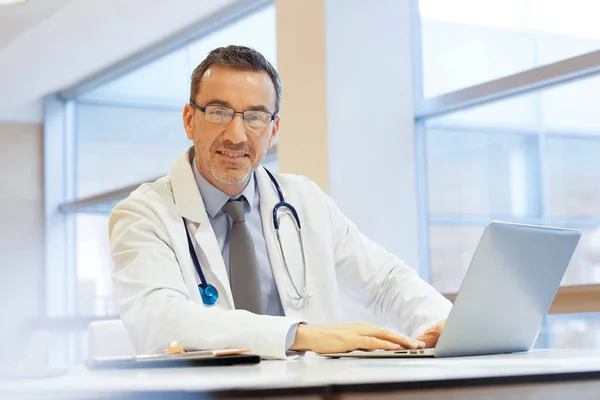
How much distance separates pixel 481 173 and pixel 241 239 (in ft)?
5.08

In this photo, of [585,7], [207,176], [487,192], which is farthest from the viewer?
[487,192]

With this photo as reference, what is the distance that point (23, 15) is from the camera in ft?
16.1

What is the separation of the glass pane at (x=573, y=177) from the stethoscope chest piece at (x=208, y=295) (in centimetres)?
154

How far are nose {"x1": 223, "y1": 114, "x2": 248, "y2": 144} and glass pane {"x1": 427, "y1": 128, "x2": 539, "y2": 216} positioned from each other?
1.41 m

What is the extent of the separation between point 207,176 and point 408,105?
5.28 ft

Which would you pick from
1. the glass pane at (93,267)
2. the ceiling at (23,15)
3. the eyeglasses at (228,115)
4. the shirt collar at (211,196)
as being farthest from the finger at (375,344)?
the glass pane at (93,267)

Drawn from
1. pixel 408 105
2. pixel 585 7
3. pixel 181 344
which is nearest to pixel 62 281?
pixel 408 105

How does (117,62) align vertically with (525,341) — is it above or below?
above

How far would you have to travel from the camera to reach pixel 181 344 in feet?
4.66

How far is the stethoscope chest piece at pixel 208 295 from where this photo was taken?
5.63 ft

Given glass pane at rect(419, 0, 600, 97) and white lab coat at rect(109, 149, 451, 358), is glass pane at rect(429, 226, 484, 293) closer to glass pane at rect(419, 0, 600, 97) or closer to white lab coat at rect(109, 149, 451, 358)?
glass pane at rect(419, 0, 600, 97)

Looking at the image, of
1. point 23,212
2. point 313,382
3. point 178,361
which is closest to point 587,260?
point 178,361

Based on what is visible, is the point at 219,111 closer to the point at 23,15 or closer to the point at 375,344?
the point at 375,344

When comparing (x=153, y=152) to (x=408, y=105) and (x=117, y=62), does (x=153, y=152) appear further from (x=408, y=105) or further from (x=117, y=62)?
(x=408, y=105)
